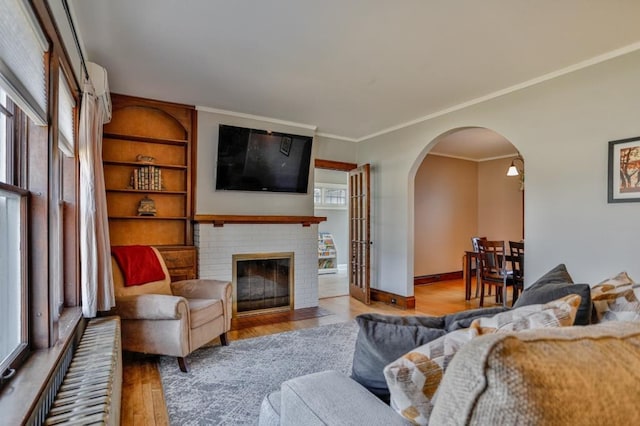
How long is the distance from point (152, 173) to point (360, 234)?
9.57ft

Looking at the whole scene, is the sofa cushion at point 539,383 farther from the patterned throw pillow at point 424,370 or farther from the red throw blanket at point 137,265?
the red throw blanket at point 137,265

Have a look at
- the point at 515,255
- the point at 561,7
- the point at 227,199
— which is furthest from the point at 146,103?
the point at 515,255

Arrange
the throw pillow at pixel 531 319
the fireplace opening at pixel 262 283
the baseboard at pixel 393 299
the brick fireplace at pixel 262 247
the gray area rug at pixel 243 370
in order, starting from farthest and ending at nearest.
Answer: the baseboard at pixel 393 299
the fireplace opening at pixel 262 283
the brick fireplace at pixel 262 247
the gray area rug at pixel 243 370
the throw pillow at pixel 531 319

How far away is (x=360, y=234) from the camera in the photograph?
519 cm

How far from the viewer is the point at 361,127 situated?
4820 mm

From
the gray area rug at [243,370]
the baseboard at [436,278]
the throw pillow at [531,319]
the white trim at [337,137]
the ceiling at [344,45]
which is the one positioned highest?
the ceiling at [344,45]

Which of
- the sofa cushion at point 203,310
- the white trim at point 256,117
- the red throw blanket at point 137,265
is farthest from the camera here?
the white trim at point 256,117

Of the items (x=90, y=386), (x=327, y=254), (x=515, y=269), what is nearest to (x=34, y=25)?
(x=90, y=386)

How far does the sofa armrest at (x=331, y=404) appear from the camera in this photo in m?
0.92

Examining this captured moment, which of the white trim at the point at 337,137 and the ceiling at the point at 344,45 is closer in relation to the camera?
the ceiling at the point at 344,45

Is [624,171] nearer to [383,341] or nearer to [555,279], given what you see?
[555,279]

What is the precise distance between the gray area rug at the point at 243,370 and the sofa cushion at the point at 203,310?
0.32 meters

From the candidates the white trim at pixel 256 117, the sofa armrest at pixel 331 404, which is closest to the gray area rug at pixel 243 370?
Result: the sofa armrest at pixel 331 404

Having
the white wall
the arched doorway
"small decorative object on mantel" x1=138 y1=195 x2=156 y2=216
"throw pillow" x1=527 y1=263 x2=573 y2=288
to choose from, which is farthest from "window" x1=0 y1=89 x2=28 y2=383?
the arched doorway
